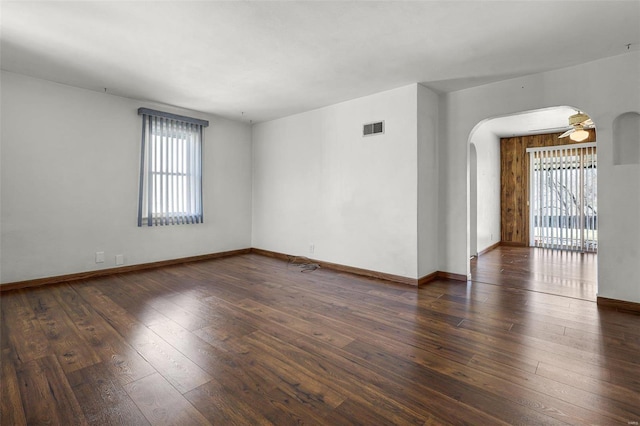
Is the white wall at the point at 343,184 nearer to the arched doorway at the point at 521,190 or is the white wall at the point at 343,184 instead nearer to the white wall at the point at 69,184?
the white wall at the point at 69,184

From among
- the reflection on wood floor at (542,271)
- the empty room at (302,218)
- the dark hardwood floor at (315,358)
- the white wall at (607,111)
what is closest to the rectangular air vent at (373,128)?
the empty room at (302,218)

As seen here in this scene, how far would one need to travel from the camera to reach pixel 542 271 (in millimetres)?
4738

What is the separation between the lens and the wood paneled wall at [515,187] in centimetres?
725

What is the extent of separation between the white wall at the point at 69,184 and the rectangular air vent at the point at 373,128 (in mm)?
3119

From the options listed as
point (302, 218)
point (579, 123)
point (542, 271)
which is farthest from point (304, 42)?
point (542, 271)

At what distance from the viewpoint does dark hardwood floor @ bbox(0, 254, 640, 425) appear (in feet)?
5.37

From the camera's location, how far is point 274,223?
19.8 ft

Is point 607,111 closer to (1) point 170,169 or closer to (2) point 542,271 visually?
(2) point 542,271

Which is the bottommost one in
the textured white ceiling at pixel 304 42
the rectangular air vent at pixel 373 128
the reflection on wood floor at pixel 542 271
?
the reflection on wood floor at pixel 542 271

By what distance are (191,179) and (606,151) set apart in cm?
563

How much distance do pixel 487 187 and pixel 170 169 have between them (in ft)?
20.8

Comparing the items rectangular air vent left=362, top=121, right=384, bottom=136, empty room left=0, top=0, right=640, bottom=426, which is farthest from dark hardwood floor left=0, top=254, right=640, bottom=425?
rectangular air vent left=362, top=121, right=384, bottom=136

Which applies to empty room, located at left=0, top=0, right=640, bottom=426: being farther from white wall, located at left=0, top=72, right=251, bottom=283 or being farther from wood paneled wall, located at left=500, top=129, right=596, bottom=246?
wood paneled wall, located at left=500, top=129, right=596, bottom=246

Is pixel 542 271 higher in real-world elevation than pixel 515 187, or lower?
lower
